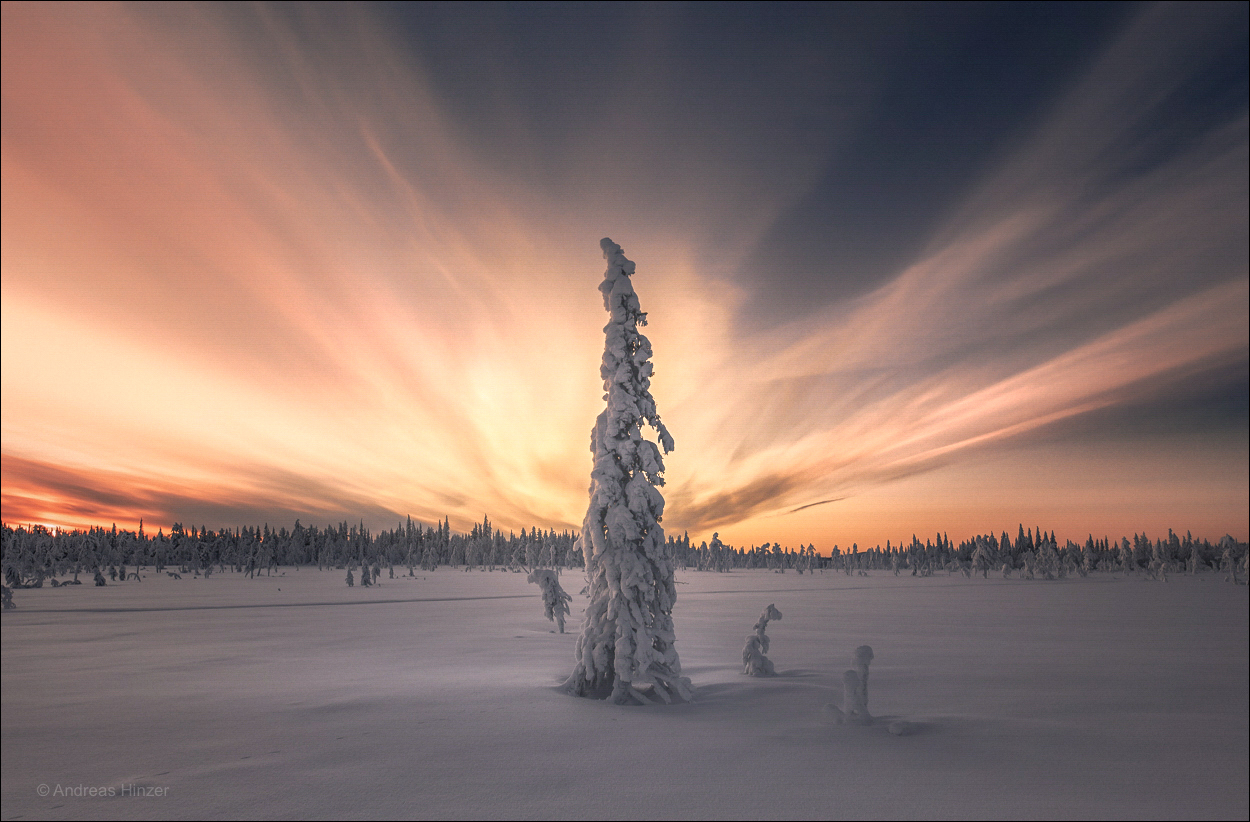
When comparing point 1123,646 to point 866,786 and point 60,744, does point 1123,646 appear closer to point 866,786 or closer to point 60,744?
point 866,786

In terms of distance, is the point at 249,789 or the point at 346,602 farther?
the point at 346,602

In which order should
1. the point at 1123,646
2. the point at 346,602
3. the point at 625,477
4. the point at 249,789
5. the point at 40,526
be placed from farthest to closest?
the point at 346,602, the point at 1123,646, the point at 625,477, the point at 249,789, the point at 40,526

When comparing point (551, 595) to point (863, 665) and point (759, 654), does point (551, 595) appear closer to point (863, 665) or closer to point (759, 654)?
point (759, 654)

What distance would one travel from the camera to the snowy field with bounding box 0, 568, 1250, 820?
32.6 feet

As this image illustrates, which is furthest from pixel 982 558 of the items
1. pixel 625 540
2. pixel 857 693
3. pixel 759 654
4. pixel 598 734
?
pixel 598 734

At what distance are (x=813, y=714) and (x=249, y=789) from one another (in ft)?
39.6

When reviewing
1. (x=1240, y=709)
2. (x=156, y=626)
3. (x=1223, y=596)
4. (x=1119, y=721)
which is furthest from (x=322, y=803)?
(x=156, y=626)

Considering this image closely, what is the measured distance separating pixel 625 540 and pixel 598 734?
231 inches

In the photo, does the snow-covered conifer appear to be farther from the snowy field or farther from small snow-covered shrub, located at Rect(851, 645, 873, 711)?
small snow-covered shrub, located at Rect(851, 645, 873, 711)

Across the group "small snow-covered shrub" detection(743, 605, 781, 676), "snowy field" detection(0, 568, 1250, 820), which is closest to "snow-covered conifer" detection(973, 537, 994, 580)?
"snowy field" detection(0, 568, 1250, 820)

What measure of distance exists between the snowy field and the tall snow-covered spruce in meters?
1.21

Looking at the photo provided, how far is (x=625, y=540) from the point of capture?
19000 millimetres

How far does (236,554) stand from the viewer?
6663 inches

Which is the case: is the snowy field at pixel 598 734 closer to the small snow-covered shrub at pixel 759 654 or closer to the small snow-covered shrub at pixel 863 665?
the small snow-covered shrub at pixel 759 654
